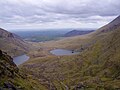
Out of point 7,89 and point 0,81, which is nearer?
point 7,89

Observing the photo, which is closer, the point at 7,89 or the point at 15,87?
the point at 7,89
